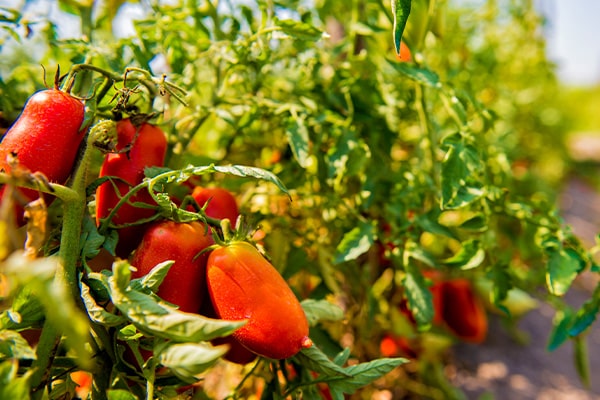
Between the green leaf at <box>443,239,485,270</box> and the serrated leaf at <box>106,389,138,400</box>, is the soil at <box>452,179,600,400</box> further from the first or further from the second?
the serrated leaf at <box>106,389,138,400</box>

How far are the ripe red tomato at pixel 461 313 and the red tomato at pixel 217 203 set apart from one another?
2.00ft

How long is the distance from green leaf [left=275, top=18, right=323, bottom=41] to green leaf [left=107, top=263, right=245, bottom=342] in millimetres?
302

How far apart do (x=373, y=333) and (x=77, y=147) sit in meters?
0.56

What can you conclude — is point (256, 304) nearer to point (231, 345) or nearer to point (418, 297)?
point (231, 345)

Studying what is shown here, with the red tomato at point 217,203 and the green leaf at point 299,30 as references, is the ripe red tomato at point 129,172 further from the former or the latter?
the green leaf at point 299,30

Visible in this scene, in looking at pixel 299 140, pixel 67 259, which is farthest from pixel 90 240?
pixel 299 140

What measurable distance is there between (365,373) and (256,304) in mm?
115

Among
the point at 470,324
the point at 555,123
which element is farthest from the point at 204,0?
the point at 555,123

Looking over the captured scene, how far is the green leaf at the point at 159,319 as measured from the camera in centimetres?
31

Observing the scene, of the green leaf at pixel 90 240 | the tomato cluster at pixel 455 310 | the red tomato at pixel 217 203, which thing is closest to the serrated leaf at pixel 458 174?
the red tomato at pixel 217 203

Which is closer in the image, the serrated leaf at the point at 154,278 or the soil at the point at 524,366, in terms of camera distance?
the serrated leaf at the point at 154,278

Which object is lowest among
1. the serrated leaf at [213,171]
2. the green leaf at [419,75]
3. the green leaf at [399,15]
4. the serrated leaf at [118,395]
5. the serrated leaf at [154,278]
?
the serrated leaf at [118,395]

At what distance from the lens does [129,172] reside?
17.8 inches

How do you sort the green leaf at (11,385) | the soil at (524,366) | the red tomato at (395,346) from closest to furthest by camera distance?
the green leaf at (11,385) < the red tomato at (395,346) < the soil at (524,366)
